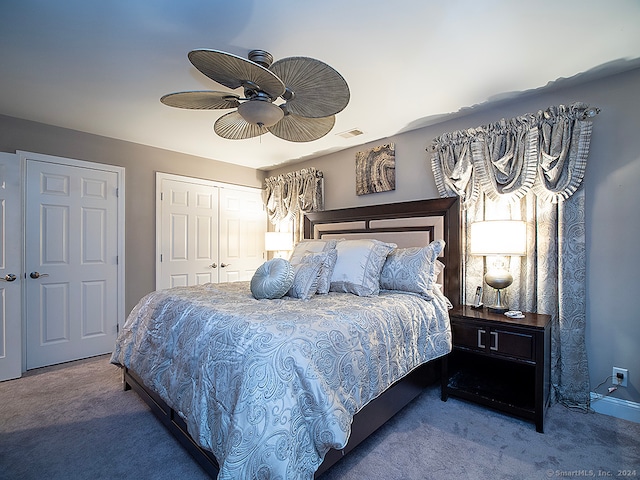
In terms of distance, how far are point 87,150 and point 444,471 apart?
14.3 ft

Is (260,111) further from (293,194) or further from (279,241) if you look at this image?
(279,241)

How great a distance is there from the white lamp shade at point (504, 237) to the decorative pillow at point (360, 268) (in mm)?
751

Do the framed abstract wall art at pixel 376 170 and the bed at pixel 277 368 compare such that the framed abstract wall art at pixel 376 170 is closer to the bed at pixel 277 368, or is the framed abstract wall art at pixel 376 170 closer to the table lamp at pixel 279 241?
the table lamp at pixel 279 241

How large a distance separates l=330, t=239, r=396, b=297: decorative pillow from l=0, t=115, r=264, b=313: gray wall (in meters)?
2.59

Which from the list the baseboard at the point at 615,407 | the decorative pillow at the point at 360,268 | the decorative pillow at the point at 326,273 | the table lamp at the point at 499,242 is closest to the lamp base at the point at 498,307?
the table lamp at the point at 499,242

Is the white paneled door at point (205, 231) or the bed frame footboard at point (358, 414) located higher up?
the white paneled door at point (205, 231)

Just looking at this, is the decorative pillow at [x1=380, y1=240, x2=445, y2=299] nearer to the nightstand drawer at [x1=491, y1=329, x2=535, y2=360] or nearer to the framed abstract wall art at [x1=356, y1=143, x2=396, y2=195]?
the nightstand drawer at [x1=491, y1=329, x2=535, y2=360]

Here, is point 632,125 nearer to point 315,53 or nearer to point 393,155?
point 393,155

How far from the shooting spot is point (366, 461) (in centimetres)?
175

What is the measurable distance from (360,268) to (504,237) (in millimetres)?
1133

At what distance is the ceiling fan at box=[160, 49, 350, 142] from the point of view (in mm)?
1539

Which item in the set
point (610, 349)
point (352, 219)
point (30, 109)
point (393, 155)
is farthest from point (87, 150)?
point (610, 349)

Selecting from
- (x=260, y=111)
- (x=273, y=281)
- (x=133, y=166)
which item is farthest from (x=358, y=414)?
(x=133, y=166)

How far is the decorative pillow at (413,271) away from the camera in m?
2.48
